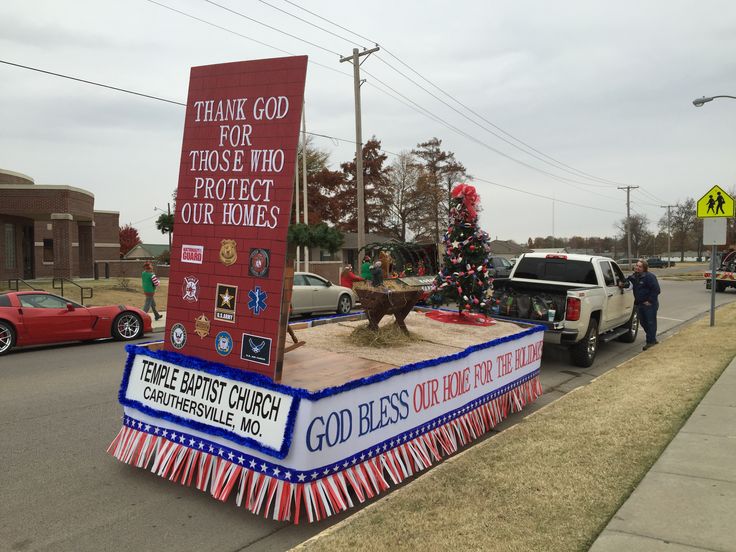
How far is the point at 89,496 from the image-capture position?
4.25 meters

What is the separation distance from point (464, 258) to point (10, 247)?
28.5m

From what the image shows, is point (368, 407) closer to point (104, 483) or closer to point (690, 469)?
point (104, 483)

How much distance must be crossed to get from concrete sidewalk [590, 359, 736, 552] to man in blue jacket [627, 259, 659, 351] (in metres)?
6.00

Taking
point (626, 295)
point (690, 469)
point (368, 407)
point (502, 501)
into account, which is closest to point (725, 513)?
point (690, 469)

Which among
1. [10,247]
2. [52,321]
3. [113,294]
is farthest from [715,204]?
[10,247]

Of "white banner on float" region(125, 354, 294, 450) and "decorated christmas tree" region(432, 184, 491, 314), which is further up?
"decorated christmas tree" region(432, 184, 491, 314)

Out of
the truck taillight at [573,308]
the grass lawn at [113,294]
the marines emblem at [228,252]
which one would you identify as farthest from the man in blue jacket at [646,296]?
the grass lawn at [113,294]

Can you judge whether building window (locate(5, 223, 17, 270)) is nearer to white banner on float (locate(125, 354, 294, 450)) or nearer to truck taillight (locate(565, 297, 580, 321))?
white banner on float (locate(125, 354, 294, 450))

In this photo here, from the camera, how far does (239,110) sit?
444cm

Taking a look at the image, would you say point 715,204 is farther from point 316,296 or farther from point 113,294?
point 113,294

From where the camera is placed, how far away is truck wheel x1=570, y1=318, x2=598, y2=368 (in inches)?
372


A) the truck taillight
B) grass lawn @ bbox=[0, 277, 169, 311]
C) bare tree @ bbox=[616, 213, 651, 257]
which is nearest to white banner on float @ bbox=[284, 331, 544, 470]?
the truck taillight

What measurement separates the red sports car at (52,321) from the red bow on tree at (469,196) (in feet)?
27.1

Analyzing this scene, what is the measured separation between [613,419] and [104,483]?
4.85 m
